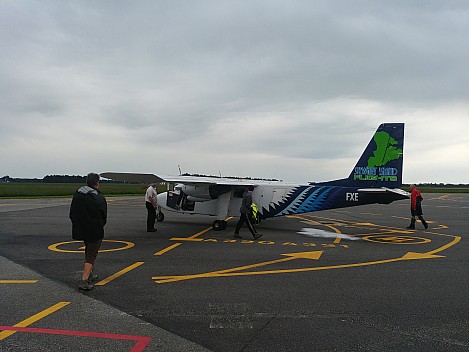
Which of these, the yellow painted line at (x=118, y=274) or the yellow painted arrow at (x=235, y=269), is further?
the yellow painted arrow at (x=235, y=269)

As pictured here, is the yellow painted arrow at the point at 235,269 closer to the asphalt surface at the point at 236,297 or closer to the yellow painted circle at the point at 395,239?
the asphalt surface at the point at 236,297

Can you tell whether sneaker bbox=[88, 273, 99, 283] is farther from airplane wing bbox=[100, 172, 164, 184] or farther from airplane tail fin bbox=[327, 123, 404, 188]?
airplane tail fin bbox=[327, 123, 404, 188]

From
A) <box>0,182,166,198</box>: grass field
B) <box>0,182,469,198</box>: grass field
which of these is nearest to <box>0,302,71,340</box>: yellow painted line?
<box>0,182,469,198</box>: grass field

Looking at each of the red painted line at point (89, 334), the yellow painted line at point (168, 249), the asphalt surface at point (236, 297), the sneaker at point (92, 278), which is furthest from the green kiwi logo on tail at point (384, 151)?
the red painted line at point (89, 334)

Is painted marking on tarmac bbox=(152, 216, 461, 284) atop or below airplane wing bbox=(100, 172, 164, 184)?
below

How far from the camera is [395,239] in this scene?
45.6 feet

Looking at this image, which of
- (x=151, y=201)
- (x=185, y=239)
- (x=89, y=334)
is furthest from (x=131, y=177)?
(x=89, y=334)

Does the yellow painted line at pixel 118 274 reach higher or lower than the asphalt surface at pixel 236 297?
lower

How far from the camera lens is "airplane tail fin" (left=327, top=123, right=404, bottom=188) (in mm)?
14945

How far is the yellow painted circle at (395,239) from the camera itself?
13.2m

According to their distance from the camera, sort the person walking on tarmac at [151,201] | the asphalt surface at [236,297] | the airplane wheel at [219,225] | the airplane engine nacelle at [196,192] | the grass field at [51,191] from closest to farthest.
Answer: the asphalt surface at [236,297]
the person walking on tarmac at [151,201]
the airplane wheel at [219,225]
the airplane engine nacelle at [196,192]
the grass field at [51,191]

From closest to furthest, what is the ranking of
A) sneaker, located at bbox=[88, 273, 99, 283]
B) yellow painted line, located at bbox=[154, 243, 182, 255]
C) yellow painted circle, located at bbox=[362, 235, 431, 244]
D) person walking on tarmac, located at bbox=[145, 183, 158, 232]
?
sneaker, located at bbox=[88, 273, 99, 283]
yellow painted line, located at bbox=[154, 243, 182, 255]
yellow painted circle, located at bbox=[362, 235, 431, 244]
person walking on tarmac, located at bbox=[145, 183, 158, 232]

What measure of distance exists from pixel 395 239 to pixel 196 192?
8348 millimetres

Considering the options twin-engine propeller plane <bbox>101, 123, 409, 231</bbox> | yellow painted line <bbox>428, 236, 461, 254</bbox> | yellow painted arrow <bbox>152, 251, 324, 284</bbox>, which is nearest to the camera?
yellow painted arrow <bbox>152, 251, 324, 284</bbox>
